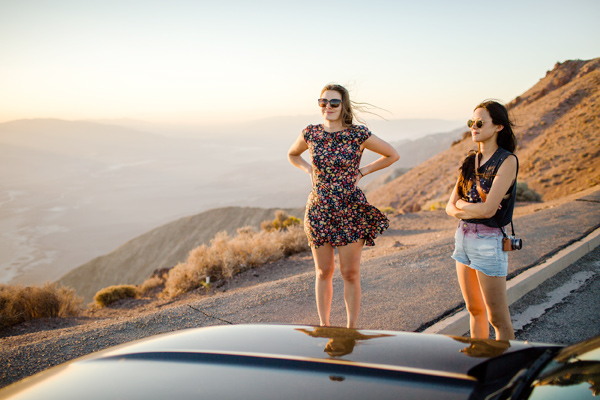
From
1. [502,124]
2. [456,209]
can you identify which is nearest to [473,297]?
[456,209]

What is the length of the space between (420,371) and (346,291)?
2087mm

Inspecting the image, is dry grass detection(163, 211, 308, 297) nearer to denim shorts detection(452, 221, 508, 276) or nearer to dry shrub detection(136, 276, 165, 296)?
dry shrub detection(136, 276, 165, 296)

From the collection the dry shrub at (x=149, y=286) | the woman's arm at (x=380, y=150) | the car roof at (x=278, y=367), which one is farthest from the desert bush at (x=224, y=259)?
the car roof at (x=278, y=367)

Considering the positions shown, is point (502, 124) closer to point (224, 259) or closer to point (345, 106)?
point (345, 106)

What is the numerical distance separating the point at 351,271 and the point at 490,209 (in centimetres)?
122

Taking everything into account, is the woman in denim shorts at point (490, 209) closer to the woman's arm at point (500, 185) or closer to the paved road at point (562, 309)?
the woman's arm at point (500, 185)

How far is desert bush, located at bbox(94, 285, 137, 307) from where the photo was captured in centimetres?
909

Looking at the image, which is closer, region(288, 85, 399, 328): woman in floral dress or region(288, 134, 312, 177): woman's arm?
region(288, 85, 399, 328): woman in floral dress

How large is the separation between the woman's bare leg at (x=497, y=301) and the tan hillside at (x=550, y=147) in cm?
1601

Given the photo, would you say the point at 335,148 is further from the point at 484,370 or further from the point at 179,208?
the point at 179,208

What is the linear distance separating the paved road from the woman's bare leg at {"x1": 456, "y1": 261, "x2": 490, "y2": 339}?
117cm

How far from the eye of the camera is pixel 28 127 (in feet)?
651

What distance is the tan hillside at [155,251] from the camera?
95.9 ft

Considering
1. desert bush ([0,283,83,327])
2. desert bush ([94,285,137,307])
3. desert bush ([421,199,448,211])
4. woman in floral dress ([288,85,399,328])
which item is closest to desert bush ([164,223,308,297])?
desert bush ([94,285,137,307])
